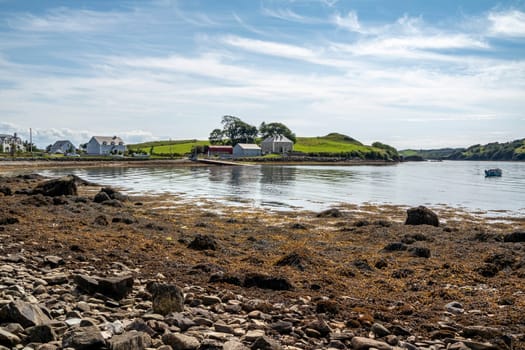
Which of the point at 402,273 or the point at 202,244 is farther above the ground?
the point at 202,244

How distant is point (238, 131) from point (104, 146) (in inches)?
2298

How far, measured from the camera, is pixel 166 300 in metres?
8.42

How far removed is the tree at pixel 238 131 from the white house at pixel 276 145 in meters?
11.3

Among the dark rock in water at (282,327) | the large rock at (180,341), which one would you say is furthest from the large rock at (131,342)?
the dark rock in water at (282,327)

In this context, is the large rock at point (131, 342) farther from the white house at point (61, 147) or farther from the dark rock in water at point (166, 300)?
the white house at point (61, 147)

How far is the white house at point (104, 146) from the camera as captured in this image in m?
A: 171

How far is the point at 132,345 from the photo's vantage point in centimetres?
636

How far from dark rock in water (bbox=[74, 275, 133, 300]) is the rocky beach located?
0.03 metres

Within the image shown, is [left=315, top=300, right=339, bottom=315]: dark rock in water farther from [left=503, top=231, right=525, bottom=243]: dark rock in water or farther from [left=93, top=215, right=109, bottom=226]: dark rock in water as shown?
[left=503, top=231, right=525, bottom=243]: dark rock in water

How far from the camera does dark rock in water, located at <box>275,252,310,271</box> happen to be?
1346 cm

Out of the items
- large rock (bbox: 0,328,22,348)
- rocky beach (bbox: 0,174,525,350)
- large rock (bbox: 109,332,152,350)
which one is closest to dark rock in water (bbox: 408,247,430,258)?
rocky beach (bbox: 0,174,525,350)

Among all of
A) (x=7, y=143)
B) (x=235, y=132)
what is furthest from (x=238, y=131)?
(x=7, y=143)

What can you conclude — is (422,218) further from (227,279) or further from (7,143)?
(7,143)

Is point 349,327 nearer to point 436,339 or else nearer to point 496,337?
point 436,339
